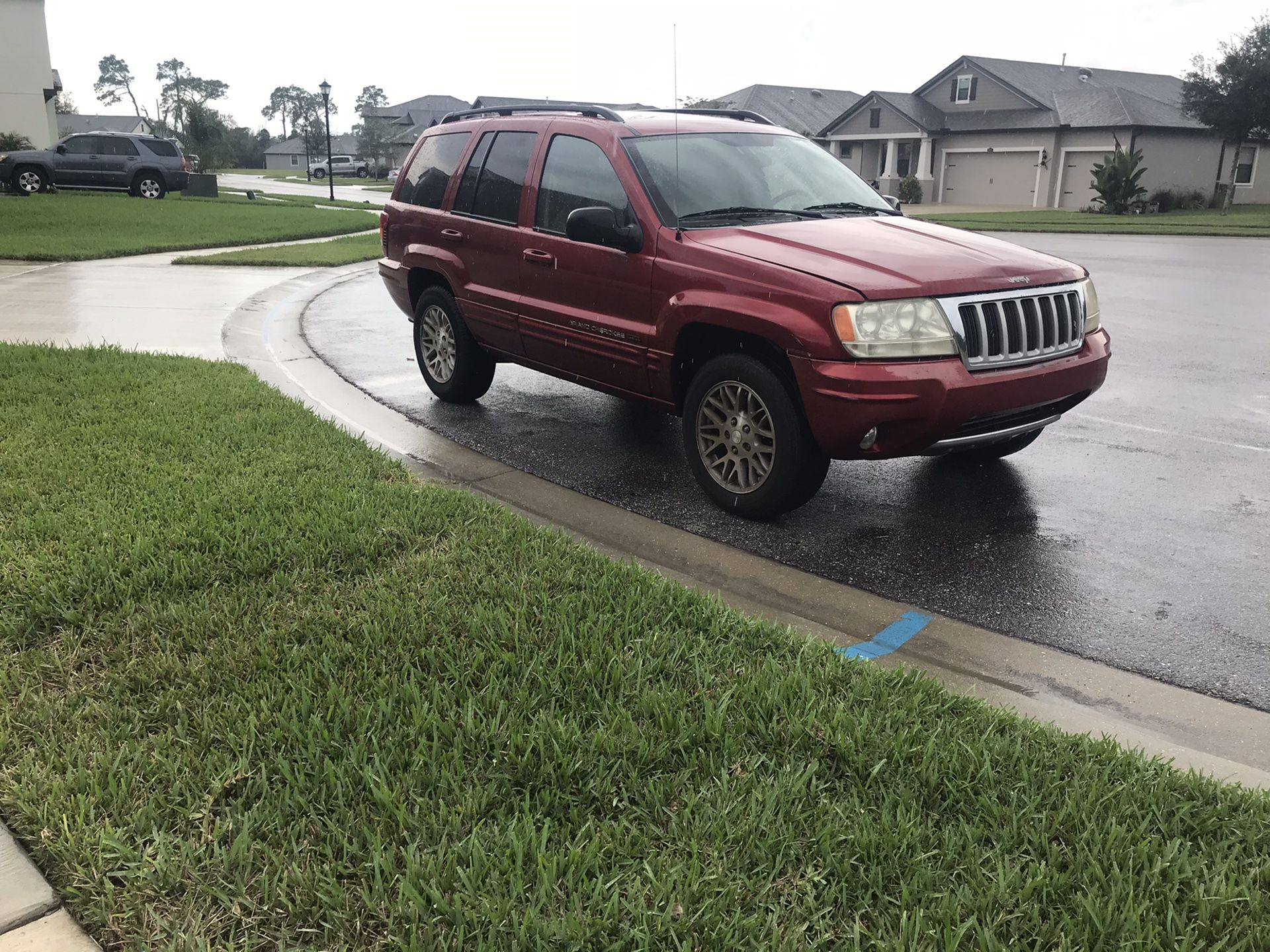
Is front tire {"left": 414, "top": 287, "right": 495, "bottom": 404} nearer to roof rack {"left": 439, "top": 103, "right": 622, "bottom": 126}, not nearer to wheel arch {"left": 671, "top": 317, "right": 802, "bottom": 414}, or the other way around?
roof rack {"left": 439, "top": 103, "right": 622, "bottom": 126}

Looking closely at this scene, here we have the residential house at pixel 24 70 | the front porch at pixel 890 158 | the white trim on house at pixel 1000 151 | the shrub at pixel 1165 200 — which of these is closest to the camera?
the shrub at pixel 1165 200

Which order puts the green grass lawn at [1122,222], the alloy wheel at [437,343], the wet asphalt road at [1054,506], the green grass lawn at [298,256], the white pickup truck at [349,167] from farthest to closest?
the white pickup truck at [349,167] → the green grass lawn at [1122,222] → the green grass lawn at [298,256] → the alloy wheel at [437,343] → the wet asphalt road at [1054,506]

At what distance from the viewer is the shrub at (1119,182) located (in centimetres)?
3831

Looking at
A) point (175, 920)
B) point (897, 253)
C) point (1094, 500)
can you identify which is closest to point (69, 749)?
point (175, 920)

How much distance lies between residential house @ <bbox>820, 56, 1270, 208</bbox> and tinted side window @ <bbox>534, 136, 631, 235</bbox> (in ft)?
146

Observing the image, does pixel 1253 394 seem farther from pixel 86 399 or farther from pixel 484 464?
pixel 86 399

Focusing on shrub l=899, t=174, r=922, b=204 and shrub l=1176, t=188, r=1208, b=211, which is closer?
shrub l=1176, t=188, r=1208, b=211

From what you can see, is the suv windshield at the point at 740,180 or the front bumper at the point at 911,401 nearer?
the front bumper at the point at 911,401

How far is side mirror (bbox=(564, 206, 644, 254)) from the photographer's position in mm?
5430

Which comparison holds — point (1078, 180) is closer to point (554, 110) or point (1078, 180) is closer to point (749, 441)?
point (554, 110)

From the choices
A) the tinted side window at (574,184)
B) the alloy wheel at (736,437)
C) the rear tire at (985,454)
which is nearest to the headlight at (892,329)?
the alloy wheel at (736,437)

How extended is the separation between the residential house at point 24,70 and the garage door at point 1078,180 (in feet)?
162

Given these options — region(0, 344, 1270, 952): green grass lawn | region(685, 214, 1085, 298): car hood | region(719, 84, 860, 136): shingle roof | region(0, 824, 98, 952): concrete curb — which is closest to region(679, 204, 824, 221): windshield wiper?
region(685, 214, 1085, 298): car hood

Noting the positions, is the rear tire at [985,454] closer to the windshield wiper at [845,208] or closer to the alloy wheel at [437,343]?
the windshield wiper at [845,208]
